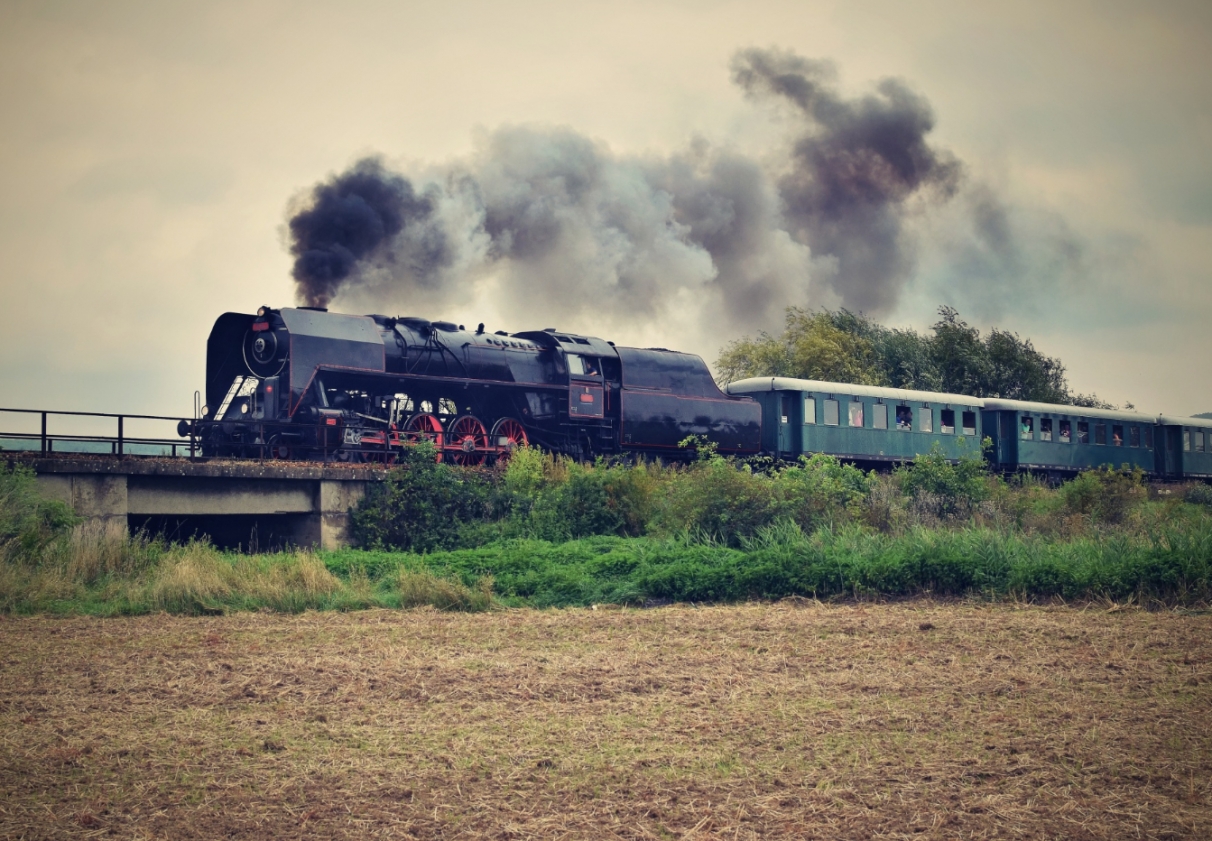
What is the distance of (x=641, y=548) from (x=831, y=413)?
13773 mm

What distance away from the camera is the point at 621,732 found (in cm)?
729

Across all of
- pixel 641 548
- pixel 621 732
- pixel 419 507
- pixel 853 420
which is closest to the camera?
pixel 621 732

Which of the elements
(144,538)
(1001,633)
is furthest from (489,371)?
(1001,633)

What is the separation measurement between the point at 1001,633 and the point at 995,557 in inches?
146

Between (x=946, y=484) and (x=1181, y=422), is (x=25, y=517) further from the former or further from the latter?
(x=1181, y=422)

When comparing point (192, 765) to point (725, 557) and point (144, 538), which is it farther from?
point (144, 538)

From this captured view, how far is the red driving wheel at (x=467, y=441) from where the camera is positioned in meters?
23.6

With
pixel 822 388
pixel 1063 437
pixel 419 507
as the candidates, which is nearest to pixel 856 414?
pixel 822 388

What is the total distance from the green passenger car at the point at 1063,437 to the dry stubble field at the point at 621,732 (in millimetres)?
23073

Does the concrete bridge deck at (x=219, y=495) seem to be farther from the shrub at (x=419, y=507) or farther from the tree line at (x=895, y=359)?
the tree line at (x=895, y=359)

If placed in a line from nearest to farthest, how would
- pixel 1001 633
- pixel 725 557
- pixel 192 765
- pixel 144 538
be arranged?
pixel 192 765, pixel 1001 633, pixel 725 557, pixel 144 538

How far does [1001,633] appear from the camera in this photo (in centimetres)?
1099

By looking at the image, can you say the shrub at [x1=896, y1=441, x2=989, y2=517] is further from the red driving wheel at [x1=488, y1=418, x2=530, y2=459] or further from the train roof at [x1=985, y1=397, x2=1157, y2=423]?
the train roof at [x1=985, y1=397, x2=1157, y2=423]

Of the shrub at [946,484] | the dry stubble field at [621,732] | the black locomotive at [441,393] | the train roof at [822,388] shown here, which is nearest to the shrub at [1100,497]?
the shrub at [946,484]
